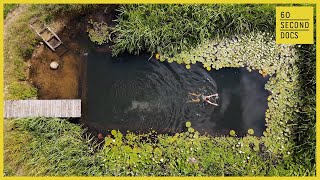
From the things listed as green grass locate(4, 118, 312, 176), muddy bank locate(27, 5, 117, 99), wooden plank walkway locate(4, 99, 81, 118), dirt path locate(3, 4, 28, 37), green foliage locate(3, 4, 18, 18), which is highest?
green foliage locate(3, 4, 18, 18)

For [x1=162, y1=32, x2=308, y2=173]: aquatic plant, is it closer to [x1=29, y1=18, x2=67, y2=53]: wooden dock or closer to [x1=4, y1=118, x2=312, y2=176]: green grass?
[x1=4, y1=118, x2=312, y2=176]: green grass

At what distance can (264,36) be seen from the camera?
228 inches

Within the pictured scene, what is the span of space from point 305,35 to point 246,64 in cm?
102

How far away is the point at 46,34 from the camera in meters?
5.80

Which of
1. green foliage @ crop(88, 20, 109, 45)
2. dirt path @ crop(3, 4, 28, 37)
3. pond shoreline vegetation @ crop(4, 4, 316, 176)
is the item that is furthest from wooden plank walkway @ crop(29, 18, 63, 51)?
green foliage @ crop(88, 20, 109, 45)

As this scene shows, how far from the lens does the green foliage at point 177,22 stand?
5547 mm

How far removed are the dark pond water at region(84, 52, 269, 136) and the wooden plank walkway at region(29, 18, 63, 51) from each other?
59 cm

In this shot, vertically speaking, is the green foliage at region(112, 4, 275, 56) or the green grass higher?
the green foliage at region(112, 4, 275, 56)

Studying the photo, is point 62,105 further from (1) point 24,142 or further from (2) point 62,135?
(1) point 24,142

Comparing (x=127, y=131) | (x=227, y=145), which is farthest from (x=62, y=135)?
(x=227, y=145)

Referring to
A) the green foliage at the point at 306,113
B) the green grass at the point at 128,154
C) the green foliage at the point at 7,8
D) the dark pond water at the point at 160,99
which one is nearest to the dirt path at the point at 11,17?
the green foliage at the point at 7,8

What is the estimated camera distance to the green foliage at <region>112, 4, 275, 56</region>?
5547 millimetres

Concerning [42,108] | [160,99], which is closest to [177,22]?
[160,99]

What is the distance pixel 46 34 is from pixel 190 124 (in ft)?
9.27
